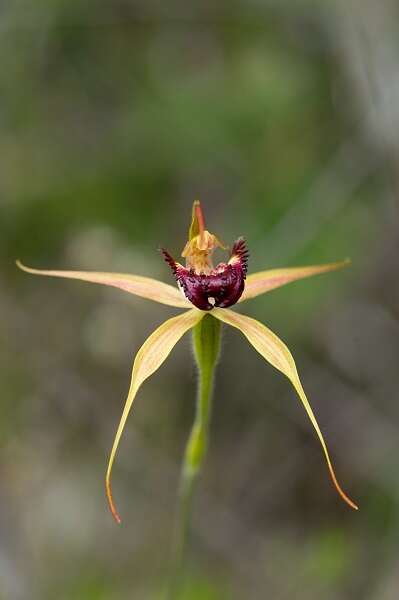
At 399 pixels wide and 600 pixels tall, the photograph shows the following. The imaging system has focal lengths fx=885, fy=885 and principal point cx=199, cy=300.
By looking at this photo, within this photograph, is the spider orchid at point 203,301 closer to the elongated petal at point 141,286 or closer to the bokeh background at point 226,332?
the elongated petal at point 141,286

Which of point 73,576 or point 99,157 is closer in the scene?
point 73,576

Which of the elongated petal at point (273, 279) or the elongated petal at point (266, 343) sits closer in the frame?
the elongated petal at point (266, 343)

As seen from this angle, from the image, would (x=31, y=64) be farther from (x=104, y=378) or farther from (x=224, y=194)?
(x=104, y=378)

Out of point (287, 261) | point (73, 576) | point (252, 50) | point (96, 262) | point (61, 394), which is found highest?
point (252, 50)

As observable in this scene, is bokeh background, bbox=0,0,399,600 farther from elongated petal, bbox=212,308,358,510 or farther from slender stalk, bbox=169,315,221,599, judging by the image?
elongated petal, bbox=212,308,358,510

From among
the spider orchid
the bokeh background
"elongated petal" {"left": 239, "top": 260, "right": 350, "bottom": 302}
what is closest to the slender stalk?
the spider orchid

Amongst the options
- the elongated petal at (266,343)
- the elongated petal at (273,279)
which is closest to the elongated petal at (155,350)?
the elongated petal at (266,343)

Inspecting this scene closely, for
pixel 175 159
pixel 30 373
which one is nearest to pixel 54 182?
pixel 175 159

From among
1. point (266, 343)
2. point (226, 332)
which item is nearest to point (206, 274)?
point (266, 343)
